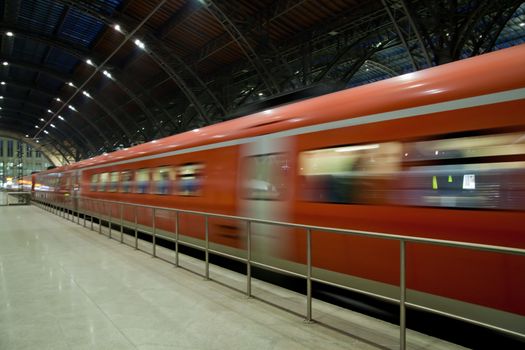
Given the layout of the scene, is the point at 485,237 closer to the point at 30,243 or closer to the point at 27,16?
the point at 30,243

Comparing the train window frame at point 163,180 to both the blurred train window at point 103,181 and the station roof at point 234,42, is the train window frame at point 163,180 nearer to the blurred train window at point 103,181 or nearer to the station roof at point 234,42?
the station roof at point 234,42

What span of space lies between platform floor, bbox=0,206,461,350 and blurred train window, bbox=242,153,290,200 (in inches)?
56.0

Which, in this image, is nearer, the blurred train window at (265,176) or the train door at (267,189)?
the train door at (267,189)

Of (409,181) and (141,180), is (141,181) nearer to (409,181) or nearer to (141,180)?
(141,180)

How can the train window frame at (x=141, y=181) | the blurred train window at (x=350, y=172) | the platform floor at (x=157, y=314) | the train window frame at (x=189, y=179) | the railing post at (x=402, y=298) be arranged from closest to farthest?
the railing post at (x=402, y=298) → the platform floor at (x=157, y=314) → the blurred train window at (x=350, y=172) → the train window frame at (x=189, y=179) → the train window frame at (x=141, y=181)

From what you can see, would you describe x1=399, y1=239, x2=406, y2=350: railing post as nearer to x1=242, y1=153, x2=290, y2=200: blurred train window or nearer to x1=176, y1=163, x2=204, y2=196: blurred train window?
x1=242, y1=153, x2=290, y2=200: blurred train window

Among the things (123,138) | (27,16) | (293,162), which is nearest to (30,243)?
(293,162)

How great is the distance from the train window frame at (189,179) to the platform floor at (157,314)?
73.2 inches

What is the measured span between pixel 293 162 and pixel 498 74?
2.78 m

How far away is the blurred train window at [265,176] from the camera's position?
18.1ft

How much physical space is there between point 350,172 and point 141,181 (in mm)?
8348

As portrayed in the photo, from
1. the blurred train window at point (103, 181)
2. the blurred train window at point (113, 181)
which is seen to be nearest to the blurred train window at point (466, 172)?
the blurred train window at point (113, 181)

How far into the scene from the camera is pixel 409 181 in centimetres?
385

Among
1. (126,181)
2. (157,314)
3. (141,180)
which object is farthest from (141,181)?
(157,314)
